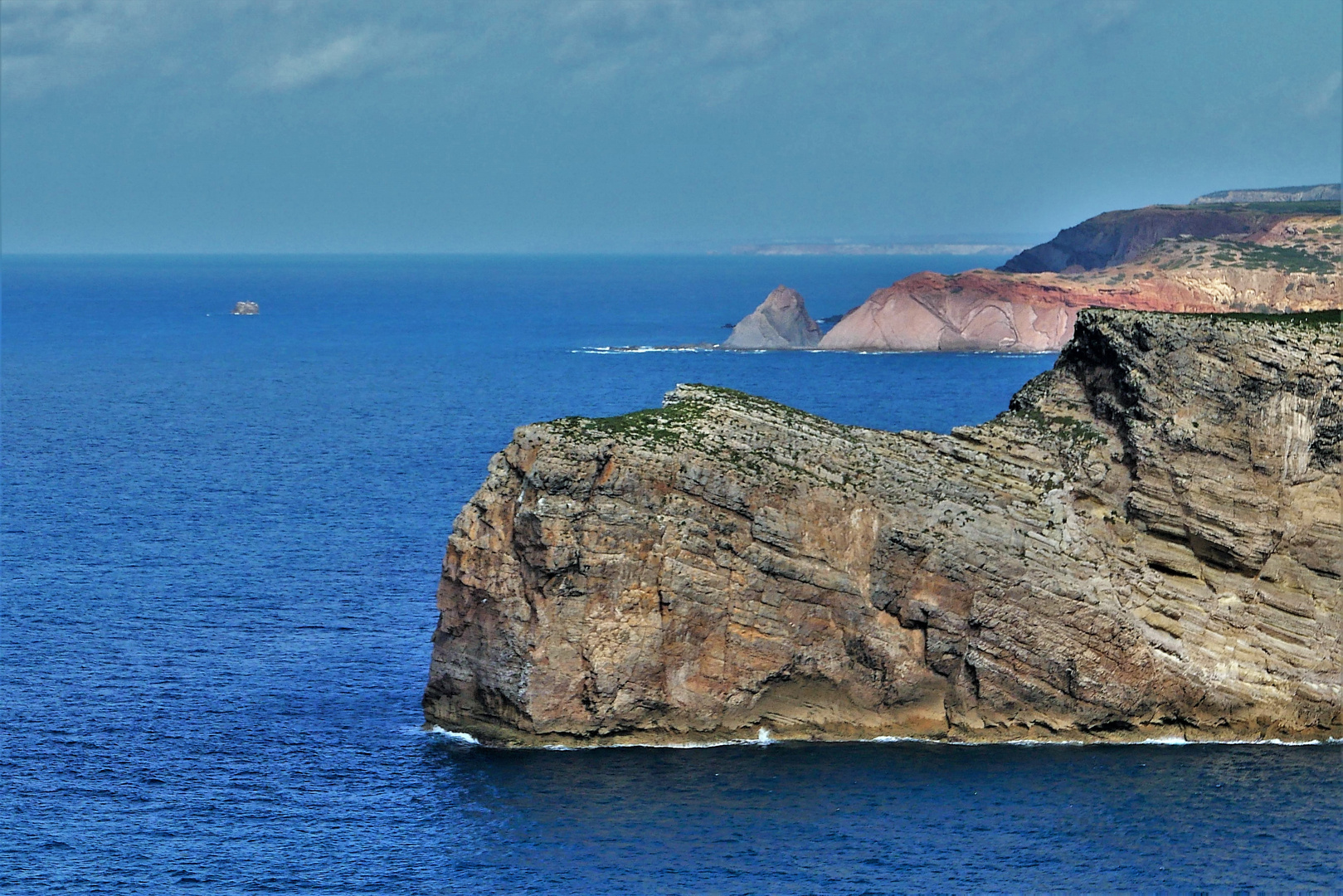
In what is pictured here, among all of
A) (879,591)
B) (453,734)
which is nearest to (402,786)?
(453,734)

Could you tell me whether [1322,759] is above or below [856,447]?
below

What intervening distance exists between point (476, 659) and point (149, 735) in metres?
13.1

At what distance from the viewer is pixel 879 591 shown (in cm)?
7094

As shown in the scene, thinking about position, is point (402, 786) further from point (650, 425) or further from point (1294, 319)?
point (1294, 319)

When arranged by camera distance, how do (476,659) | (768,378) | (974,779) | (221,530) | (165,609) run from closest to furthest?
(974,779) < (476,659) < (165,609) < (221,530) < (768,378)

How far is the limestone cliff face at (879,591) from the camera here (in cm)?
7000

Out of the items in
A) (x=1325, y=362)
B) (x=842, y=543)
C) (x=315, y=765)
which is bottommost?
(x=315, y=765)

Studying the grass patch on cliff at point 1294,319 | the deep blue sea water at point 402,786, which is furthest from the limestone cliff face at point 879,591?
the deep blue sea water at point 402,786

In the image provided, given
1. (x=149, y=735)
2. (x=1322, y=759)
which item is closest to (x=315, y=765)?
(x=149, y=735)

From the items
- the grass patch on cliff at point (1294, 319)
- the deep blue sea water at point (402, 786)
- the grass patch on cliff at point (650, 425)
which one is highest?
the grass patch on cliff at point (1294, 319)

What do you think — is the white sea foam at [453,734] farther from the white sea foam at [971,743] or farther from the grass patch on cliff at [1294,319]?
the grass patch on cliff at [1294,319]

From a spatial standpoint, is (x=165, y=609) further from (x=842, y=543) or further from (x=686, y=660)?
(x=842, y=543)

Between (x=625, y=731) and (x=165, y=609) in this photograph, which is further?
(x=165, y=609)

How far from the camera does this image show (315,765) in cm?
6712
